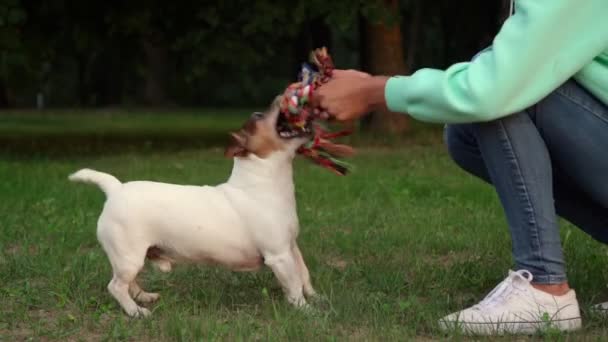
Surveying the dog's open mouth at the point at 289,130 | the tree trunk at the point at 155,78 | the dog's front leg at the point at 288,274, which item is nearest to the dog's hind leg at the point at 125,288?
the dog's front leg at the point at 288,274

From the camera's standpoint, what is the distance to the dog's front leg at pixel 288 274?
3.53 meters

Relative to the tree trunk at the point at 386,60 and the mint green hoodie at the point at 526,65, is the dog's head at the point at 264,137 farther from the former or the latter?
the tree trunk at the point at 386,60

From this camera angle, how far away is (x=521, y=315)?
10.5 feet

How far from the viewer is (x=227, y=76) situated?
131ft

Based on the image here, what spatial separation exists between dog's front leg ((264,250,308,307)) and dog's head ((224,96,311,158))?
0.38 m

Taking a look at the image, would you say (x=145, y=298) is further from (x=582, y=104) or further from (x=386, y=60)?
(x=386, y=60)

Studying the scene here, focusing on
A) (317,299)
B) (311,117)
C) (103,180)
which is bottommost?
(317,299)

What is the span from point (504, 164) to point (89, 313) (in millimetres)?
1620

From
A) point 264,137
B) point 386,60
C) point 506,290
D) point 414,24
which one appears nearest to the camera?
point 506,290

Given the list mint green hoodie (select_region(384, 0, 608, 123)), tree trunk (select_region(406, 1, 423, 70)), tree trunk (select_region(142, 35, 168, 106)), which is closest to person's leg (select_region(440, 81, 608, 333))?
mint green hoodie (select_region(384, 0, 608, 123))

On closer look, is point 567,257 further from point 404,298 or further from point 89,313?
point 89,313

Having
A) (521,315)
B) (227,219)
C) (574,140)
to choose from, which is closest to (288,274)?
(227,219)

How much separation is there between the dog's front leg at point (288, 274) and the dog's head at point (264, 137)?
0.38 m

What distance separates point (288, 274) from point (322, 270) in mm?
738
